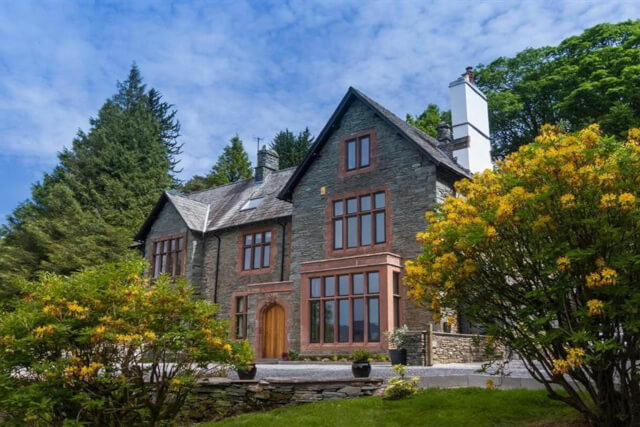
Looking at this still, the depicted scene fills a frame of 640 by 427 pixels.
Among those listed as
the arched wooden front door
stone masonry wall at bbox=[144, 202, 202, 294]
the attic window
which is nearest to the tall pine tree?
stone masonry wall at bbox=[144, 202, 202, 294]

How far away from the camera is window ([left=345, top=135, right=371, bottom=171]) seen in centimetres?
2188

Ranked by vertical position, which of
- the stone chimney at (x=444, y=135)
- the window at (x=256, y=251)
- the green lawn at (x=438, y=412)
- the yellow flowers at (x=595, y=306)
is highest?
the stone chimney at (x=444, y=135)

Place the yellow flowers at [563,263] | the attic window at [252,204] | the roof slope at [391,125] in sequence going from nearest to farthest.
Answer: the yellow flowers at [563,263], the roof slope at [391,125], the attic window at [252,204]

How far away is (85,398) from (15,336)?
1.49 metres

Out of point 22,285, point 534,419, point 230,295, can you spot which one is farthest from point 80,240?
point 534,419

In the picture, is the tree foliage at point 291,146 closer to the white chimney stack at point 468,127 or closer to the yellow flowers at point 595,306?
the white chimney stack at point 468,127

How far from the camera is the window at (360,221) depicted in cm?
2086

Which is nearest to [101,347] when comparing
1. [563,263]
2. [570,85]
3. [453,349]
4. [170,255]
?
[563,263]

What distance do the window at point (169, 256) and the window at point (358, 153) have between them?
10109 millimetres

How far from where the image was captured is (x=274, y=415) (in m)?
10.7

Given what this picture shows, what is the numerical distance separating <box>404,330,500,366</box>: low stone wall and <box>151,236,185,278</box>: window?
14343 millimetres

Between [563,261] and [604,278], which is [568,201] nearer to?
[563,261]

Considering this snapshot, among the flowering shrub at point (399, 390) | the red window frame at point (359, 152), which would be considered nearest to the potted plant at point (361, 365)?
the flowering shrub at point (399, 390)

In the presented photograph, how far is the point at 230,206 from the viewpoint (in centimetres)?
2903
